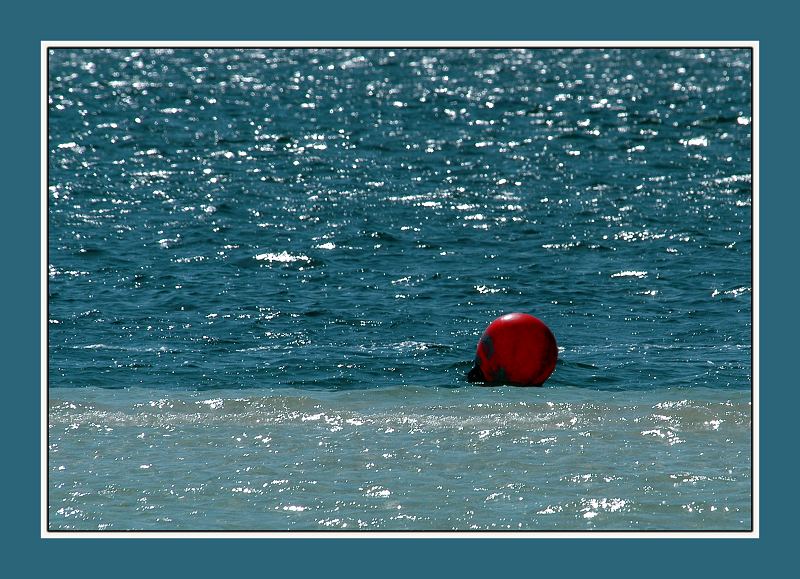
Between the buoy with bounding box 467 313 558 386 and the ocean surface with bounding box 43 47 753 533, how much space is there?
0.97ft

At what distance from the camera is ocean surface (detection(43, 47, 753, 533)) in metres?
14.1

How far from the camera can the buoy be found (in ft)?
56.1

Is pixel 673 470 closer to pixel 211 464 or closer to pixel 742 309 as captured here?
pixel 211 464

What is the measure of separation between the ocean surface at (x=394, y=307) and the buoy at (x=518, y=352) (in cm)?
30

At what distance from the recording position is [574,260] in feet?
80.6

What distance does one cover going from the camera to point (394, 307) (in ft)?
71.4

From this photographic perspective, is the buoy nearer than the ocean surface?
No

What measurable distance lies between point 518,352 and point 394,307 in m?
4.91

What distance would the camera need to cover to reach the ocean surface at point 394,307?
14.1 meters

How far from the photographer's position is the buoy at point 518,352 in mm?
17109

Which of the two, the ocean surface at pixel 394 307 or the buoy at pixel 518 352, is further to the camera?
the buoy at pixel 518 352

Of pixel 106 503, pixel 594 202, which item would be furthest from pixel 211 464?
pixel 594 202

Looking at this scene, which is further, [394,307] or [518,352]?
[394,307]

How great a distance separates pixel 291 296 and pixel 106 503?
8.93 metres
